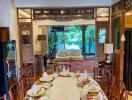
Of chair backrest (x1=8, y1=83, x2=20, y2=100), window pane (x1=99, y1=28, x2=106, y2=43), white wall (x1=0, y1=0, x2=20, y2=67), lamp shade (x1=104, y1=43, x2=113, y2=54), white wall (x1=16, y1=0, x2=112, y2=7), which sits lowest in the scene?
chair backrest (x1=8, y1=83, x2=20, y2=100)

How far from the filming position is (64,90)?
2945 millimetres

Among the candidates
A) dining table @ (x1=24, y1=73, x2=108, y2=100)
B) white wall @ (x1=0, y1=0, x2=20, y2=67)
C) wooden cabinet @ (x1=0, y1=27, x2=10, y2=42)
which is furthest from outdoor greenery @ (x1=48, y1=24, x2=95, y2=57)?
dining table @ (x1=24, y1=73, x2=108, y2=100)

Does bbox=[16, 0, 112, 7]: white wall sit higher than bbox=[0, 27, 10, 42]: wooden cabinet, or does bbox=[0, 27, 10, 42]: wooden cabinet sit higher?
bbox=[16, 0, 112, 7]: white wall

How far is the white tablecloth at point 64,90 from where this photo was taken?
8.57ft

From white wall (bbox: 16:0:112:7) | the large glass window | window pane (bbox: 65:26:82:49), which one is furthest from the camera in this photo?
window pane (bbox: 65:26:82:49)

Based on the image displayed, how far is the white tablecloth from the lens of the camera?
8.57 feet

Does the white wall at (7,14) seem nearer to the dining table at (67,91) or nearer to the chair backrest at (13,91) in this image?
the chair backrest at (13,91)

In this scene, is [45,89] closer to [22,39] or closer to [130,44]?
[130,44]

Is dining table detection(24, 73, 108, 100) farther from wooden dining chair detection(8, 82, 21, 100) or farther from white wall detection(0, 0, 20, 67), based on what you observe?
white wall detection(0, 0, 20, 67)

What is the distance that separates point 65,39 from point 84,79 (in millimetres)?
8642

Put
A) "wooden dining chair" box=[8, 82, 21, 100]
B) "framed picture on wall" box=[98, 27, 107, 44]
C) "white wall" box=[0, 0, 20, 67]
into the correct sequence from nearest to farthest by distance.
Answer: "wooden dining chair" box=[8, 82, 21, 100] < "white wall" box=[0, 0, 20, 67] < "framed picture on wall" box=[98, 27, 107, 44]

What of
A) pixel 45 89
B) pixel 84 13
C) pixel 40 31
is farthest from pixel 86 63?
pixel 45 89

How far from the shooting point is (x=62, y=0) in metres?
6.12

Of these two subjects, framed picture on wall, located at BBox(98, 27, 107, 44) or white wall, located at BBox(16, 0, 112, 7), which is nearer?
white wall, located at BBox(16, 0, 112, 7)
